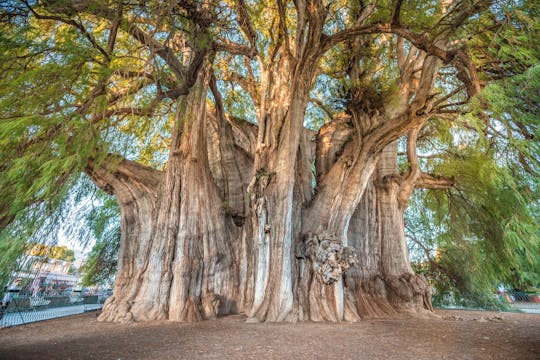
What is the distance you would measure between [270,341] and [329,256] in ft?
6.96

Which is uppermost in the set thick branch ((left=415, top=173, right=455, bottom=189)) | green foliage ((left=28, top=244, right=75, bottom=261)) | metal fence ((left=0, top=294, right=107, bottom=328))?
thick branch ((left=415, top=173, right=455, bottom=189))

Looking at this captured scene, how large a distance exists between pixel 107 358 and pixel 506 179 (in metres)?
3.61

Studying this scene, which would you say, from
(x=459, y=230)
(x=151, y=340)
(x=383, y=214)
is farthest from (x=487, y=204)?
(x=151, y=340)

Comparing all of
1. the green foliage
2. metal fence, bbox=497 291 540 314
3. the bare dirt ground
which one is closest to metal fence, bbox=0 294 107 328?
the bare dirt ground

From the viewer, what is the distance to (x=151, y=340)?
3.08 metres

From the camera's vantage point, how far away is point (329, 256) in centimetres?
483

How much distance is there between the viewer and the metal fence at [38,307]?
4965 millimetres

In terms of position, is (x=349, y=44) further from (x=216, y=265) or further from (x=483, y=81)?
(x=216, y=265)

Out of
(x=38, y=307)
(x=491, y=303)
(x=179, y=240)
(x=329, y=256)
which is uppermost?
(x=179, y=240)

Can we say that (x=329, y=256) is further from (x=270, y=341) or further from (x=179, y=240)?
(x=179, y=240)

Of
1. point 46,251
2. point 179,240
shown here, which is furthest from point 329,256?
point 46,251

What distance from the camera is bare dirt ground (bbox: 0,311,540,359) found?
8.25 feet

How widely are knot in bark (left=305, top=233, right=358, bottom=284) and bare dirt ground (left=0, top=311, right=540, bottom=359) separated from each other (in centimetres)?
83

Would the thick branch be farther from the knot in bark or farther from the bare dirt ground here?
the bare dirt ground
